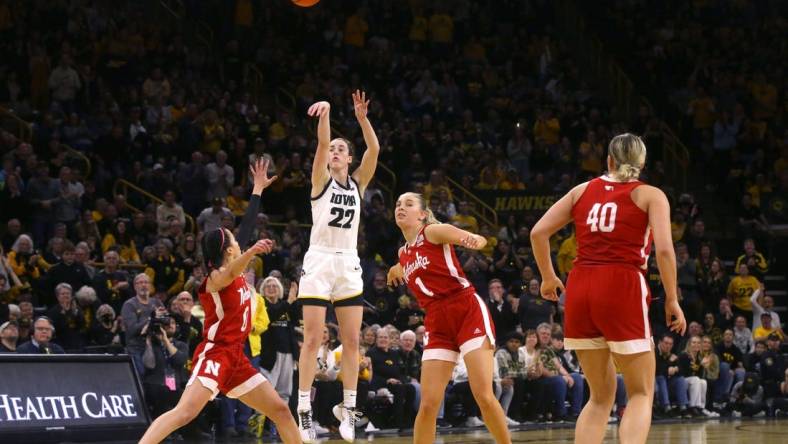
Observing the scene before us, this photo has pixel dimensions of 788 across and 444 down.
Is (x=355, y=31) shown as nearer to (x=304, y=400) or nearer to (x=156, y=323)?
(x=156, y=323)

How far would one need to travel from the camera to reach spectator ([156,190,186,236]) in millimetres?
17734

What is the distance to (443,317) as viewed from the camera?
8852mm

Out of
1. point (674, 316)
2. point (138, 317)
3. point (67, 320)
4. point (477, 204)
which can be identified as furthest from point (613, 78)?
point (674, 316)

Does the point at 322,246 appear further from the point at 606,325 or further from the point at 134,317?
the point at 134,317

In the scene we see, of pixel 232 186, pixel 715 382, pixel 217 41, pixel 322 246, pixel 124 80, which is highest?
pixel 217 41

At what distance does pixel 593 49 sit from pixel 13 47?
44.5 feet

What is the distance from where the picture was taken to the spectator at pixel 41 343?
44.3ft

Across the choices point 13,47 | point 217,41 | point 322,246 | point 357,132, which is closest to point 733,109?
point 357,132

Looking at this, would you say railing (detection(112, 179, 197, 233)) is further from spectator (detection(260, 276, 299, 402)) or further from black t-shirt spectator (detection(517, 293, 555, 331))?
black t-shirt spectator (detection(517, 293, 555, 331))

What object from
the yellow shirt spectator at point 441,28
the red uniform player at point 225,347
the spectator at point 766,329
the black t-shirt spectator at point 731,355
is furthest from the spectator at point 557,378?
the yellow shirt spectator at point 441,28

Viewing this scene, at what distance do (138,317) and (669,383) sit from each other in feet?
27.3

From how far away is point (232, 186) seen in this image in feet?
63.6

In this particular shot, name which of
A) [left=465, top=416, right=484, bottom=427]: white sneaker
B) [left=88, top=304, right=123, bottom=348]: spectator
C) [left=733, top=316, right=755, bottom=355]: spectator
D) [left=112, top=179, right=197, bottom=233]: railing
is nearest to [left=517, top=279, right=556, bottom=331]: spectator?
[left=465, top=416, right=484, bottom=427]: white sneaker

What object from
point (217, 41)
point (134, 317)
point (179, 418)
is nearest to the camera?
point (179, 418)
